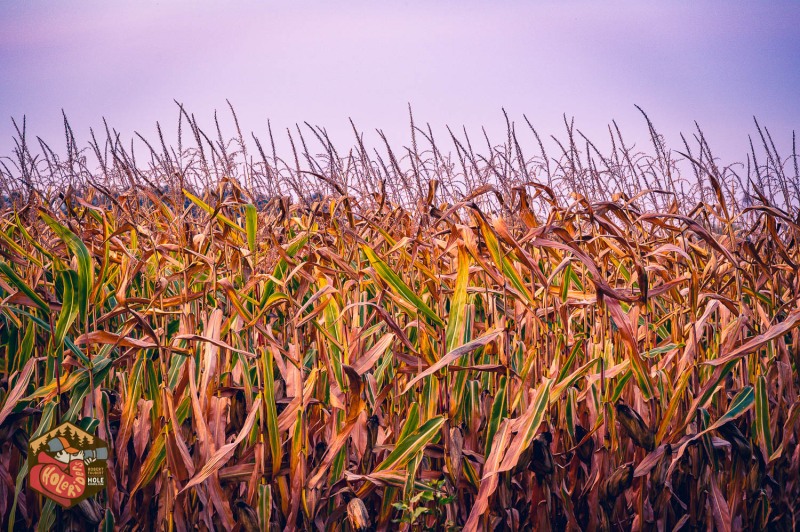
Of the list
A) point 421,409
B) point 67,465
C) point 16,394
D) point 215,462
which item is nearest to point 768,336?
point 421,409

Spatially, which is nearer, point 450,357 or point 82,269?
point 450,357

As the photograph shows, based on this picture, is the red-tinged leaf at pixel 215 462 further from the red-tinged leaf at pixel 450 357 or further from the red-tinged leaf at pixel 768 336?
the red-tinged leaf at pixel 768 336

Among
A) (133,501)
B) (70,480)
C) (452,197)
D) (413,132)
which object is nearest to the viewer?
(70,480)

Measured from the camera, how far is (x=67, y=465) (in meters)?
1.61

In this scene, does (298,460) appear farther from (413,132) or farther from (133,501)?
(413,132)

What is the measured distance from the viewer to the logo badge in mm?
1629

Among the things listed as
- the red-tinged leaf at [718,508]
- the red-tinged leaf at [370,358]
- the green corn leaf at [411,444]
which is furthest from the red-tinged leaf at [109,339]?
the red-tinged leaf at [718,508]

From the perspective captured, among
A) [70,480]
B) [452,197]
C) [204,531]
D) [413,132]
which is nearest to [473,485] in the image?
[204,531]

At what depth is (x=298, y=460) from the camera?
1715 millimetres

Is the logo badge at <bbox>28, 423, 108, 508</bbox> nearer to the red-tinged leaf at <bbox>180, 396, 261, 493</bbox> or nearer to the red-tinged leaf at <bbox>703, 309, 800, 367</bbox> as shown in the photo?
the red-tinged leaf at <bbox>180, 396, 261, 493</bbox>

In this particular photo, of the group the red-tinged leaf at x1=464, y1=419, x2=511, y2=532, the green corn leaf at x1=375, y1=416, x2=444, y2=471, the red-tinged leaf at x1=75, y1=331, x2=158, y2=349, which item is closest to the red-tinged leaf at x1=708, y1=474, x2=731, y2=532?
the red-tinged leaf at x1=464, y1=419, x2=511, y2=532

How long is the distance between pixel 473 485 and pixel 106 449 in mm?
1088

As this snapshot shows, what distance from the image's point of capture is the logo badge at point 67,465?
163 cm

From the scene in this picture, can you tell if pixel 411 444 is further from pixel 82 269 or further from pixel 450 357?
pixel 82 269
